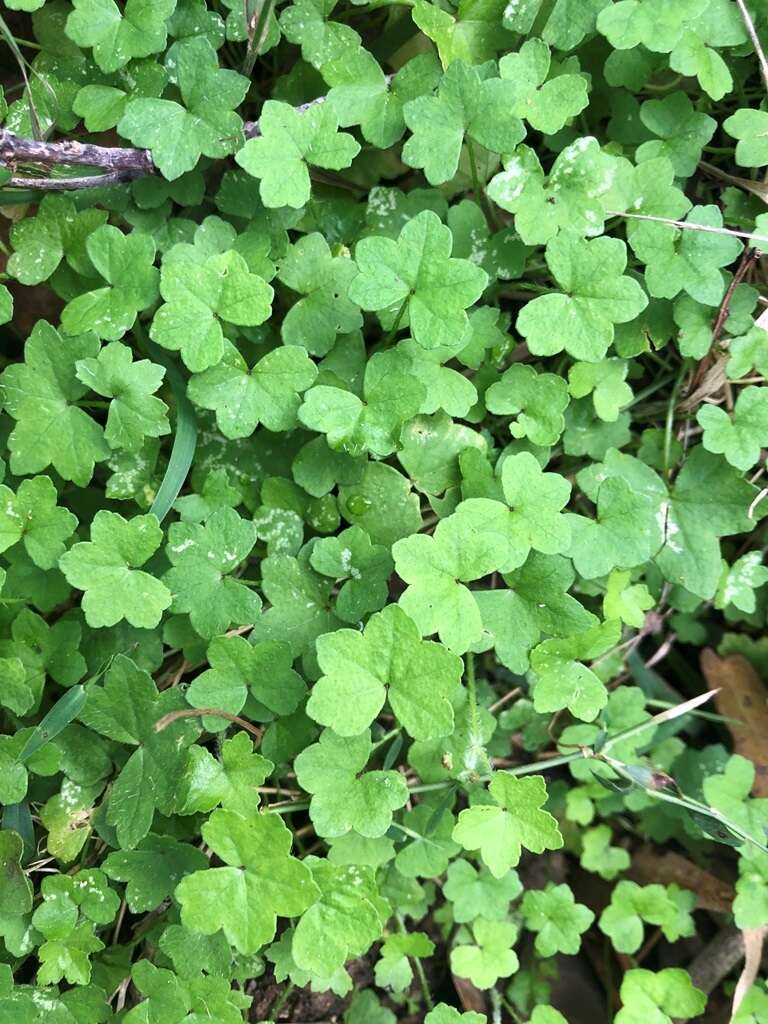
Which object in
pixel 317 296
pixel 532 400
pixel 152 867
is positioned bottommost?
pixel 152 867

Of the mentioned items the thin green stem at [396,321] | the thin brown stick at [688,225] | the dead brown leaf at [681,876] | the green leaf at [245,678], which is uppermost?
the thin brown stick at [688,225]

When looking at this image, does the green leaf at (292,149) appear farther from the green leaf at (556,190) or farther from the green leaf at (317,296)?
the green leaf at (556,190)

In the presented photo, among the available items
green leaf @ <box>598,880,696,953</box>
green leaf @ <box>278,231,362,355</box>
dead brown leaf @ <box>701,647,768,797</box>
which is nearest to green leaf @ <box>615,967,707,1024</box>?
green leaf @ <box>598,880,696,953</box>

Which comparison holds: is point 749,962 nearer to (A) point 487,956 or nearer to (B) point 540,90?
(A) point 487,956

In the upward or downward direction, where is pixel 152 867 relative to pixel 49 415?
downward

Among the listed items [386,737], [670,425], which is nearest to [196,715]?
[386,737]

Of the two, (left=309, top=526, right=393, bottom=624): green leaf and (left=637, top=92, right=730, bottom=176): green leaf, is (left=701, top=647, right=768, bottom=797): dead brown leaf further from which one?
(left=637, top=92, right=730, bottom=176): green leaf

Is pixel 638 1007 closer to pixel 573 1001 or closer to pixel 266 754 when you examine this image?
pixel 573 1001

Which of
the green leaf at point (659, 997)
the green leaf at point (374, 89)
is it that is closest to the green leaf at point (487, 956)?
the green leaf at point (659, 997)
